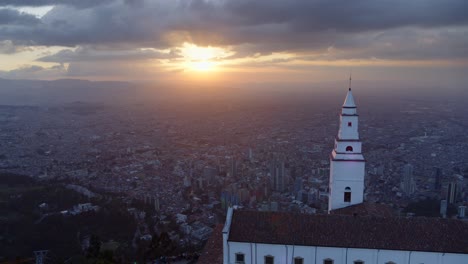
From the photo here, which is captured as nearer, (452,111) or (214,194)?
(214,194)

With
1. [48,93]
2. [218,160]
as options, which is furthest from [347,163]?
[48,93]

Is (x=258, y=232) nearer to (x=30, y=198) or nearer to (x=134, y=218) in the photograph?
(x=134, y=218)

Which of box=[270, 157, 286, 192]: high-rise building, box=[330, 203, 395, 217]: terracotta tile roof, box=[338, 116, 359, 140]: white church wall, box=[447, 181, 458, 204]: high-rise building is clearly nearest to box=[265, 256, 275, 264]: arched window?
box=[330, 203, 395, 217]: terracotta tile roof

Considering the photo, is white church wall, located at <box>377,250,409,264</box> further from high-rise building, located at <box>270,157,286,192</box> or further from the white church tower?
high-rise building, located at <box>270,157,286,192</box>

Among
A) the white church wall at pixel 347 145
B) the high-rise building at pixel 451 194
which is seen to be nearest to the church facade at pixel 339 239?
the white church wall at pixel 347 145

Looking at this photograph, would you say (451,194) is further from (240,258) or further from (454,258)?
(240,258)

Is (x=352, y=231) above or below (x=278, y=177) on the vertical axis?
above

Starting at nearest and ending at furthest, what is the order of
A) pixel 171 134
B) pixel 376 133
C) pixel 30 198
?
pixel 30 198 < pixel 376 133 < pixel 171 134

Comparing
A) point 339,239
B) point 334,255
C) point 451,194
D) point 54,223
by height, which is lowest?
point 54,223

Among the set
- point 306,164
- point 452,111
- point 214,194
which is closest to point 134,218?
point 214,194
